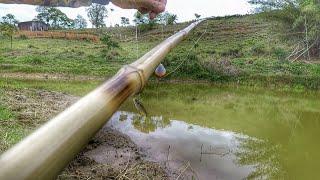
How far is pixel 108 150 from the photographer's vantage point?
653 centimetres

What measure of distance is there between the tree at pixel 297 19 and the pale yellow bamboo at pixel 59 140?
65.0 feet

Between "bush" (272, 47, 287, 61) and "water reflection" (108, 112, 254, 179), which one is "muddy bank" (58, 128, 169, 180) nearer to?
"water reflection" (108, 112, 254, 179)

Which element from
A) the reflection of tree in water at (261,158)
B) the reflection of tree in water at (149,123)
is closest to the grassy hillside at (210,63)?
the reflection of tree in water at (149,123)

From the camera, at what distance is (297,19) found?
67.9 ft

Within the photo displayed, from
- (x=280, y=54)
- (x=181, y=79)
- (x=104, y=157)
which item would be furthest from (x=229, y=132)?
(x=280, y=54)

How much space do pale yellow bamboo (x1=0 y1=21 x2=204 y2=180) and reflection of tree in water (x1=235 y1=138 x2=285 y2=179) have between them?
4890 mm

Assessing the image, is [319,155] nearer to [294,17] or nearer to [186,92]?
[186,92]

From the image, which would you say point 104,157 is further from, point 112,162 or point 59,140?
point 59,140

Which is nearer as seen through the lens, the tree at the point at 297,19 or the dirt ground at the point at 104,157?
the dirt ground at the point at 104,157

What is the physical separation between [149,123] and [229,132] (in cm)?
196

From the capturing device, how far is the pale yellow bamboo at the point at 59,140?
1.08 metres

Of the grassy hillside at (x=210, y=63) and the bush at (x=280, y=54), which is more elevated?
the bush at (x=280, y=54)

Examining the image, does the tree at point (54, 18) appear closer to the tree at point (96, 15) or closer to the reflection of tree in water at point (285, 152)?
the tree at point (96, 15)

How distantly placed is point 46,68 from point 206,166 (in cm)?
1391
